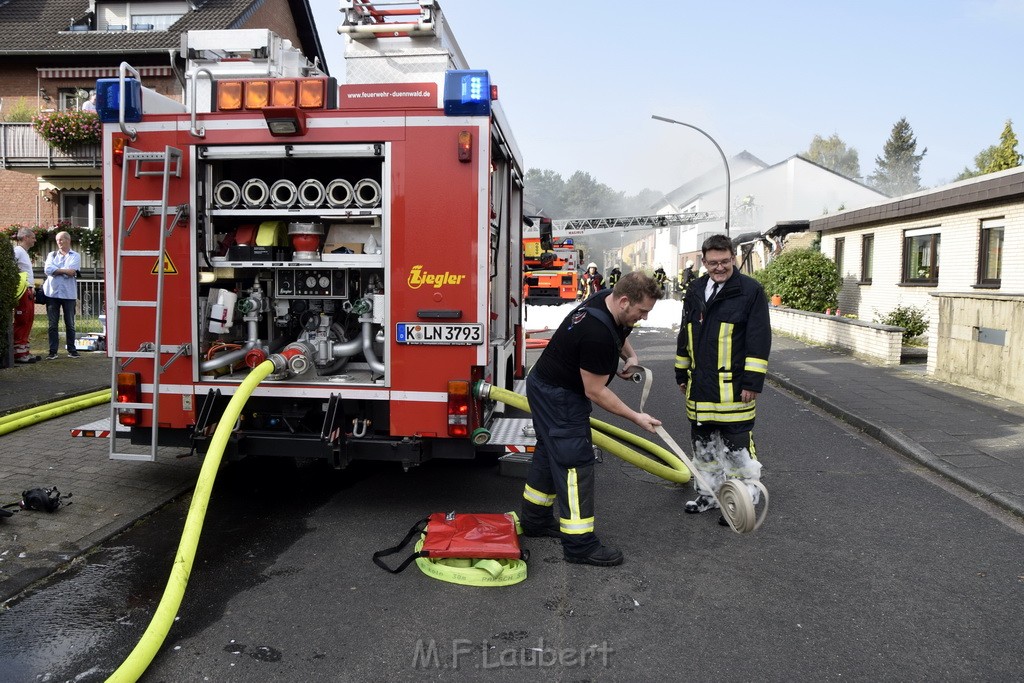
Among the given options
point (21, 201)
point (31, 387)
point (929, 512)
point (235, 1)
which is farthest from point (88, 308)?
point (929, 512)

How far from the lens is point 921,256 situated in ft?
52.1

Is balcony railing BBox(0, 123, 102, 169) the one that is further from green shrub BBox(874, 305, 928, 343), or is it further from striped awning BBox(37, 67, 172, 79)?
green shrub BBox(874, 305, 928, 343)

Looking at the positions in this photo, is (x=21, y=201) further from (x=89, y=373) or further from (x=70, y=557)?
(x=70, y=557)

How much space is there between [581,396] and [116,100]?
10.7ft

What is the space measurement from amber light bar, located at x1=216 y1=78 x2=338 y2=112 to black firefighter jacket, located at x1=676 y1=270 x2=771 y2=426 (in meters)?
2.65

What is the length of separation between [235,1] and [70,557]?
21.8m

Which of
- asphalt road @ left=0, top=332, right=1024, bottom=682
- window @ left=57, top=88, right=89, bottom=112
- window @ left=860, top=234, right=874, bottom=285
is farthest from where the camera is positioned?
window @ left=57, top=88, right=89, bottom=112

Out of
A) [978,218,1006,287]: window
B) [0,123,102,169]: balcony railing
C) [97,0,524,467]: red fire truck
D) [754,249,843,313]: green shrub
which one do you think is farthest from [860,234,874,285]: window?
[0,123,102,169]: balcony railing

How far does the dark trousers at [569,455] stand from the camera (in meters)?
4.28

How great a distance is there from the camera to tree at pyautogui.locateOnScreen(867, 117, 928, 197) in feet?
274

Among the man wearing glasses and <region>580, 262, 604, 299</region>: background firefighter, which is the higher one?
<region>580, 262, 604, 299</region>: background firefighter

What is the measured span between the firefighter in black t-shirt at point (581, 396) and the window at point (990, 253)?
37.5 feet

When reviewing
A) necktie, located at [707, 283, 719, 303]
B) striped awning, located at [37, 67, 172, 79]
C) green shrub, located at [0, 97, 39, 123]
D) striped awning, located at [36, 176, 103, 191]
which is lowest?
necktie, located at [707, 283, 719, 303]

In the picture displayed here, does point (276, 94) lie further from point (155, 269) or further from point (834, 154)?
point (834, 154)
